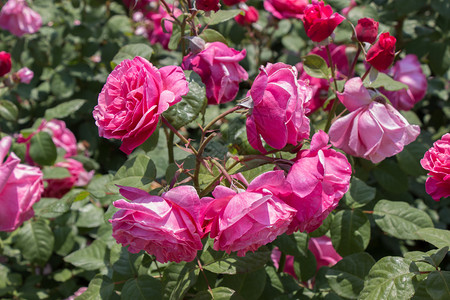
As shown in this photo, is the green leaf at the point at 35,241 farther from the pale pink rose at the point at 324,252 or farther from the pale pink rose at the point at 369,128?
the pale pink rose at the point at 369,128

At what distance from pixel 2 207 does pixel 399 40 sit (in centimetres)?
179

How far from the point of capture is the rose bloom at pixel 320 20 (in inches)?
45.1

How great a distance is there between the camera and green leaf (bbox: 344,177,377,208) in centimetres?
128

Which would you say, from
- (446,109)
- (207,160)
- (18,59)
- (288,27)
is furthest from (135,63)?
(446,109)

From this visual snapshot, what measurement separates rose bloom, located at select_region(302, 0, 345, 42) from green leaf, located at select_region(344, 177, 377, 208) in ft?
1.46

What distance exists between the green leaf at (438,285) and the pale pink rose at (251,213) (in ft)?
1.07

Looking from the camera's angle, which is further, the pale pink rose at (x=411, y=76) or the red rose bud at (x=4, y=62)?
the pale pink rose at (x=411, y=76)

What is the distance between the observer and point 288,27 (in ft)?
7.68

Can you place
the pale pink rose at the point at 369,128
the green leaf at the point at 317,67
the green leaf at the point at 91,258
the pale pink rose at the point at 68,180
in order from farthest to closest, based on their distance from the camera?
1. the pale pink rose at the point at 68,180
2. the green leaf at the point at 91,258
3. the green leaf at the point at 317,67
4. the pale pink rose at the point at 369,128

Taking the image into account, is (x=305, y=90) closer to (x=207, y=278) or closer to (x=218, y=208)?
(x=218, y=208)

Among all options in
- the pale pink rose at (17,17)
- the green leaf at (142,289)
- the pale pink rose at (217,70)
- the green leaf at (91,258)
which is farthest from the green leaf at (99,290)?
the pale pink rose at (17,17)

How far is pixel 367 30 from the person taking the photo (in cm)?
113

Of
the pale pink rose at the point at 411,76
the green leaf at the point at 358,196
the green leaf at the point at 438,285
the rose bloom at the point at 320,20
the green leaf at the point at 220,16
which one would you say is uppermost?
the rose bloom at the point at 320,20

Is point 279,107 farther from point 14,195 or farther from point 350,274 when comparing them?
point 14,195
